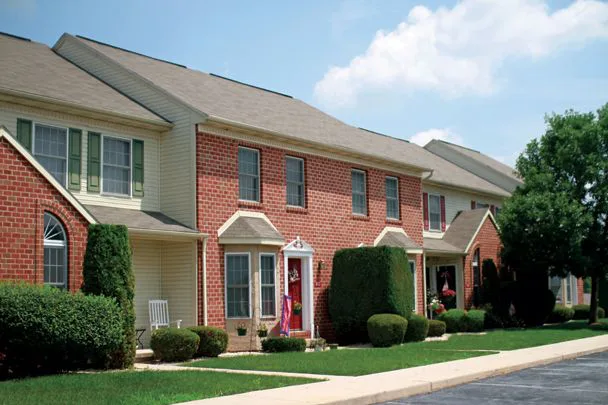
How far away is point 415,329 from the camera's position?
25141mm

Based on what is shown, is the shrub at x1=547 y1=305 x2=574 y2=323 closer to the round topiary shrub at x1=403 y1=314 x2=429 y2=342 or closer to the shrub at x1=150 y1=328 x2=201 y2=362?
the round topiary shrub at x1=403 y1=314 x2=429 y2=342

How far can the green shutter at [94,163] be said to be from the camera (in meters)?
20.5

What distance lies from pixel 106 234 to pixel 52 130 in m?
4.61

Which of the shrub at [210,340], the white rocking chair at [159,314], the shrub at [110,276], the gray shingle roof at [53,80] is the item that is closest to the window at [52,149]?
the gray shingle roof at [53,80]

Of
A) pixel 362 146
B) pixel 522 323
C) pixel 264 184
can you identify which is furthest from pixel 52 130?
pixel 522 323

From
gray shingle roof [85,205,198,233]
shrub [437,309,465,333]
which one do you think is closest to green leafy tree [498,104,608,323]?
shrub [437,309,465,333]

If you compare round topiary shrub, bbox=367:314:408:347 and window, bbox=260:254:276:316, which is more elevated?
window, bbox=260:254:276:316

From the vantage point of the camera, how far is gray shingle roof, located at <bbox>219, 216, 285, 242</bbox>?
22.1m

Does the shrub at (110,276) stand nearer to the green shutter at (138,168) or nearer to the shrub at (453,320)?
the green shutter at (138,168)

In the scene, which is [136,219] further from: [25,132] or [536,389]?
[536,389]

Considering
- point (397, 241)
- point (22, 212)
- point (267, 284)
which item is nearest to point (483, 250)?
point (397, 241)

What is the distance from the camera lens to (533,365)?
1753 cm

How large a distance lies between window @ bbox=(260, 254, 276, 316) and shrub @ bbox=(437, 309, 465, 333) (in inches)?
381

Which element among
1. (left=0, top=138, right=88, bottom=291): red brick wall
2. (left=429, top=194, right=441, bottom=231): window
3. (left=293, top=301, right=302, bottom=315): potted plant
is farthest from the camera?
(left=429, top=194, right=441, bottom=231): window
